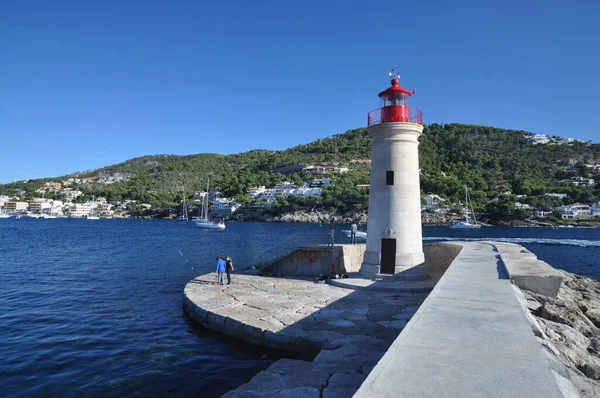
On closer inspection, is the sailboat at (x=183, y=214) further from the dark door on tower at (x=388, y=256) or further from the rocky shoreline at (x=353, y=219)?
the dark door on tower at (x=388, y=256)

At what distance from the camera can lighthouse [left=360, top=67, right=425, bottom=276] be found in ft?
43.1

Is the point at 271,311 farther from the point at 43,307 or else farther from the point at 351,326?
the point at 43,307

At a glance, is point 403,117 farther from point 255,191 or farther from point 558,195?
point 255,191

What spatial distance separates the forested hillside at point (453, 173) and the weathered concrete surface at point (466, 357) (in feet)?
345

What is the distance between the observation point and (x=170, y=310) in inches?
521

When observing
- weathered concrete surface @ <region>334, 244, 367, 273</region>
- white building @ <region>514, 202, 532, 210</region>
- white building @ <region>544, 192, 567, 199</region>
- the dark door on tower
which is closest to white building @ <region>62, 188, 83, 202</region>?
white building @ <region>514, 202, 532, 210</region>

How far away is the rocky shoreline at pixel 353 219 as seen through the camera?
3863 inches

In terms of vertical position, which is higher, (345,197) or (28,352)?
(345,197)

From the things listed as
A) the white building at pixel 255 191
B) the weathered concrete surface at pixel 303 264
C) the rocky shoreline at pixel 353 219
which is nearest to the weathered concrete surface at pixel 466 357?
the weathered concrete surface at pixel 303 264

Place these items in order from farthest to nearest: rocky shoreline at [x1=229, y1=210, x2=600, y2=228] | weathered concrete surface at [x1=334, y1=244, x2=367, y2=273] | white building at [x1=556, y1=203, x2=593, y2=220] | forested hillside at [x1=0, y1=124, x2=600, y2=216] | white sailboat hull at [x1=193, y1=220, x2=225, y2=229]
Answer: forested hillside at [x1=0, y1=124, x2=600, y2=216] → white building at [x1=556, y1=203, x2=593, y2=220] → rocky shoreline at [x1=229, y1=210, x2=600, y2=228] → white sailboat hull at [x1=193, y1=220, x2=225, y2=229] → weathered concrete surface at [x1=334, y1=244, x2=367, y2=273]

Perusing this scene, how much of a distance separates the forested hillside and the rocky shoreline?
3.54m

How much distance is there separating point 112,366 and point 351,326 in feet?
16.9

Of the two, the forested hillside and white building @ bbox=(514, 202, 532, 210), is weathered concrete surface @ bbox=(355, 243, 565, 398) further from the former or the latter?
white building @ bbox=(514, 202, 532, 210)

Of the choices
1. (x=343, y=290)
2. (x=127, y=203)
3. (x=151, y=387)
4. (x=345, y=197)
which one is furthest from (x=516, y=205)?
(x=127, y=203)
